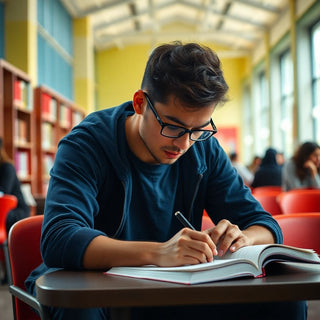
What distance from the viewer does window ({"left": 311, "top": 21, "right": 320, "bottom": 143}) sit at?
30.5 ft

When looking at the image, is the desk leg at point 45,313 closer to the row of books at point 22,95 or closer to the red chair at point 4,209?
the red chair at point 4,209

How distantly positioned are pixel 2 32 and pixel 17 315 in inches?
261

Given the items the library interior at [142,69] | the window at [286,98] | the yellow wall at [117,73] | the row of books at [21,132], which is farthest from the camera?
the yellow wall at [117,73]

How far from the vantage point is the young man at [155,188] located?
1.16 m

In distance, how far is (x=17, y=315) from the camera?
164 cm

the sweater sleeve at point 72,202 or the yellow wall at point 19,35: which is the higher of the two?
the yellow wall at point 19,35

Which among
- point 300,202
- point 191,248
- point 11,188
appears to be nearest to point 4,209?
point 11,188

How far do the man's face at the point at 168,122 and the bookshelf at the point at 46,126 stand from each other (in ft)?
20.7

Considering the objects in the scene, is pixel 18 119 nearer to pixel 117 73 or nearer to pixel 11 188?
pixel 11 188

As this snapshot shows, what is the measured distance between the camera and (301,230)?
174 cm

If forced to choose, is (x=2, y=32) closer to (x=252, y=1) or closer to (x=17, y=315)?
→ (x=252, y=1)

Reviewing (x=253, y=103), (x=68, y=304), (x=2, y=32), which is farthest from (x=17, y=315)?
(x=253, y=103)

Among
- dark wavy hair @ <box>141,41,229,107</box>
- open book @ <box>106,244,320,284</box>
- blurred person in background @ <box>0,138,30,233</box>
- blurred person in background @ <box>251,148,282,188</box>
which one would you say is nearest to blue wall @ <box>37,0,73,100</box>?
blurred person in background @ <box>251,148,282,188</box>

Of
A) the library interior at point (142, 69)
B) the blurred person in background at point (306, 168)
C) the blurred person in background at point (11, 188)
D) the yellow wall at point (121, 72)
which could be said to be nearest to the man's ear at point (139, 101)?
the library interior at point (142, 69)
